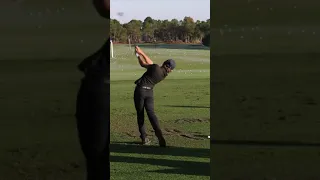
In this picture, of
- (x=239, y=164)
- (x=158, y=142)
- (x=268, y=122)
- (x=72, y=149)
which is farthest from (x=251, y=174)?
(x=158, y=142)

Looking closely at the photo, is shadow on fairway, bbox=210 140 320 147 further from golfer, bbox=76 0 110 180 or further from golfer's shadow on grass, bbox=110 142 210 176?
golfer's shadow on grass, bbox=110 142 210 176

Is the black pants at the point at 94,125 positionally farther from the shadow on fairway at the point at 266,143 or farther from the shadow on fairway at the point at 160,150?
the shadow on fairway at the point at 160,150

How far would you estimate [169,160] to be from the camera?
5.03m

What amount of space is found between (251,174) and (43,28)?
72 cm

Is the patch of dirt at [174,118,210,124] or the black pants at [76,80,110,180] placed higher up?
the black pants at [76,80,110,180]

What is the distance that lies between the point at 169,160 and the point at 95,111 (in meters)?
3.60

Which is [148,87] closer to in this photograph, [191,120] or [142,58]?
[142,58]

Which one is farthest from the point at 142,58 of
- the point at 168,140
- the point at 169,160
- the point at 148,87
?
the point at 169,160

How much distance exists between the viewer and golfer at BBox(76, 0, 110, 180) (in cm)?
146

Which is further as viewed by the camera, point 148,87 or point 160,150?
point 148,87

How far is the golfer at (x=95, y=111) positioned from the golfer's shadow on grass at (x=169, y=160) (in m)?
2.92

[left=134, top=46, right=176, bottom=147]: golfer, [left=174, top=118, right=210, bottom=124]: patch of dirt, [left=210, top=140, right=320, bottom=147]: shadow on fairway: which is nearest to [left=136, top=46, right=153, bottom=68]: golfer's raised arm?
[left=134, top=46, right=176, bottom=147]: golfer

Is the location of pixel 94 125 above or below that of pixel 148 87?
above

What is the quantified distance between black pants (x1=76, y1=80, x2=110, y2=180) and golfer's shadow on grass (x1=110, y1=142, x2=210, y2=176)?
292cm
